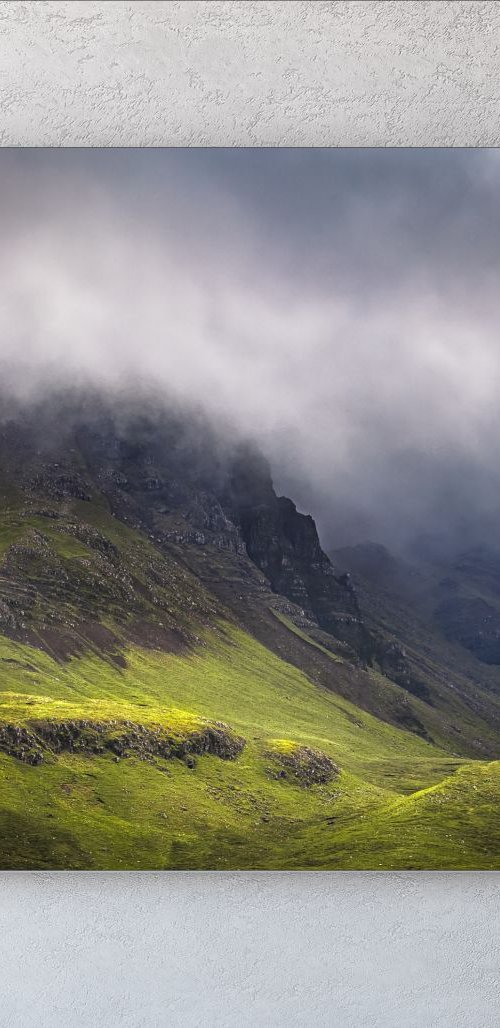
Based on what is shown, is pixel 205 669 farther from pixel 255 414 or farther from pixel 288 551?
pixel 255 414

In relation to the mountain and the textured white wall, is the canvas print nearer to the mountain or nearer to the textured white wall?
the mountain

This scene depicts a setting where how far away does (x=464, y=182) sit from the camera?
6.80 metres

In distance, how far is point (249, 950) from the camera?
5.73 metres

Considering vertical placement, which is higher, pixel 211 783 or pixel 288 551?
pixel 288 551

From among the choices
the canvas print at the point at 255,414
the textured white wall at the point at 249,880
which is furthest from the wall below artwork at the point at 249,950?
the canvas print at the point at 255,414

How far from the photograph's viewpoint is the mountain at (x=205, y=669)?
598 cm

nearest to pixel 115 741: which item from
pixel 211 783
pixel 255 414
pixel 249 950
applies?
pixel 211 783

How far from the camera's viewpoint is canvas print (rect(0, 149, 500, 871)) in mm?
6629

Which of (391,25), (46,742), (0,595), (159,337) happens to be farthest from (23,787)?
(391,25)

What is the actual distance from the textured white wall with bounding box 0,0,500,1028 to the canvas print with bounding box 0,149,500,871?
1.08ft

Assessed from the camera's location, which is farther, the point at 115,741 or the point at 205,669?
the point at 205,669

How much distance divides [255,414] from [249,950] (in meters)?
4.14

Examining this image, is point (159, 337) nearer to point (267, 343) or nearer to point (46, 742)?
point (267, 343)

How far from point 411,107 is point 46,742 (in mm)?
5978
